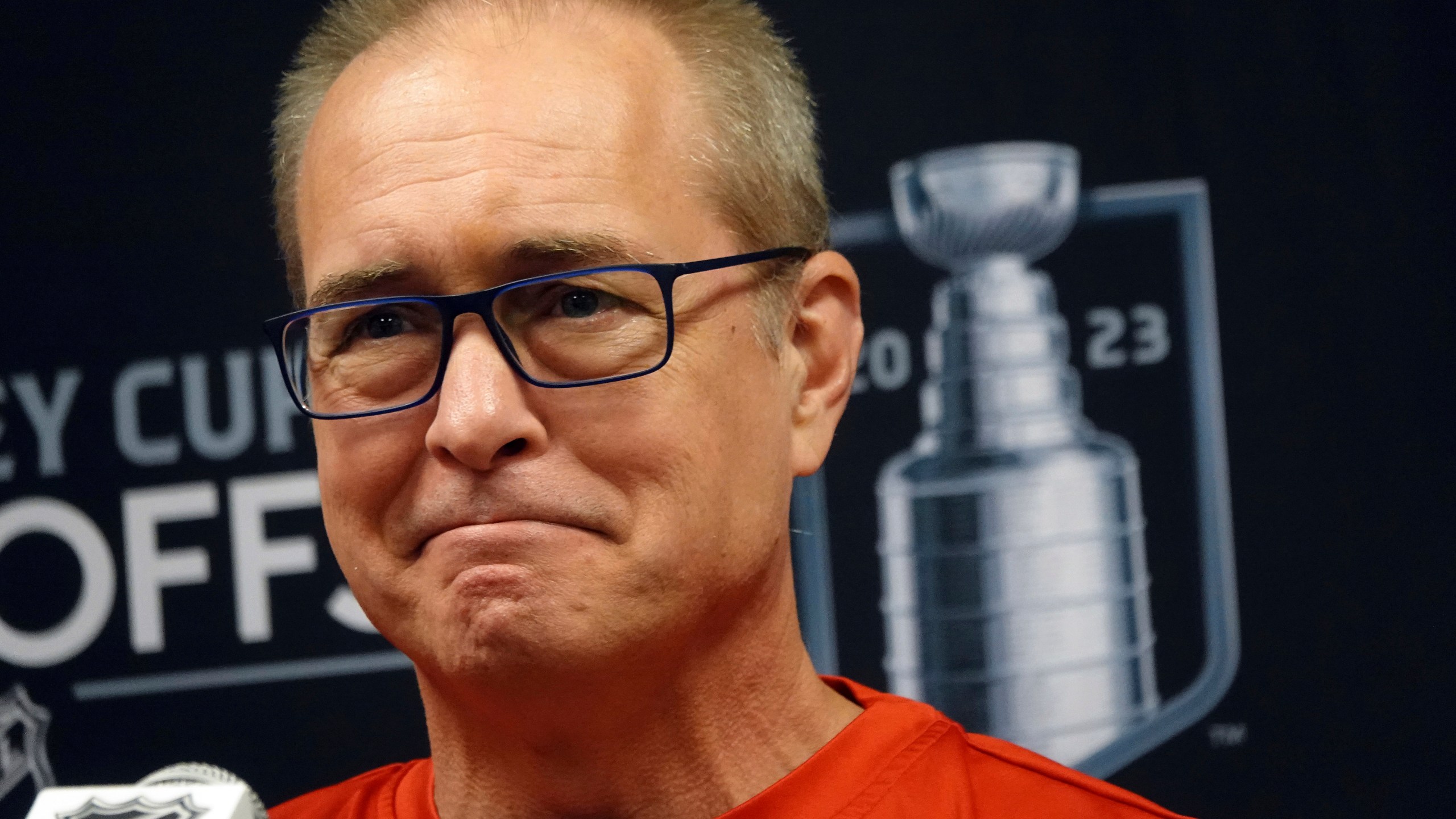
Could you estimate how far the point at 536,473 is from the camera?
3.19 ft

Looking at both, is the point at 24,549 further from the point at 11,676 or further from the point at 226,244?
the point at 226,244

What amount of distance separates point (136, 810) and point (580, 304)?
479mm

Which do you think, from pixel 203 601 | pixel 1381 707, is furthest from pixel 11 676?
pixel 1381 707

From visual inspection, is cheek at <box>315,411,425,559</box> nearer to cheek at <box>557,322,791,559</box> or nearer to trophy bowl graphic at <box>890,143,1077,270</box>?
cheek at <box>557,322,791,559</box>

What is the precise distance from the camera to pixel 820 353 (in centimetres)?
124

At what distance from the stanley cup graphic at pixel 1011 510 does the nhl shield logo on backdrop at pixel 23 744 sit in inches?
48.7

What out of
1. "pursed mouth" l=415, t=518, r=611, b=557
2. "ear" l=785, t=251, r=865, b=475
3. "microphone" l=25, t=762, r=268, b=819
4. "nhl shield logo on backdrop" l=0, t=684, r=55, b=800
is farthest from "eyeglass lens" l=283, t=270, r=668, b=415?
"nhl shield logo on backdrop" l=0, t=684, r=55, b=800

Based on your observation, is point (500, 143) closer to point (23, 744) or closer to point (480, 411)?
point (480, 411)

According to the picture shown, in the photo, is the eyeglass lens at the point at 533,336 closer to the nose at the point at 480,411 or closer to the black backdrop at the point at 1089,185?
the nose at the point at 480,411

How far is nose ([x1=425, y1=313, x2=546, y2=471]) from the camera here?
95 cm

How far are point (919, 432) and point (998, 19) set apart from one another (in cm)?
62

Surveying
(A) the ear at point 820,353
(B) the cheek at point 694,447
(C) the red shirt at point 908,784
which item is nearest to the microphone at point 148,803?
(B) the cheek at point 694,447

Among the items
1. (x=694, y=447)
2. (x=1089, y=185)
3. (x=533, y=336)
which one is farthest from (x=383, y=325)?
(x=1089, y=185)

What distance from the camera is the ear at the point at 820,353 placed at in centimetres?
121
